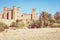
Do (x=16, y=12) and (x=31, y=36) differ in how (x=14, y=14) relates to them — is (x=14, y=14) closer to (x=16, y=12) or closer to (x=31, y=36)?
(x=16, y=12)

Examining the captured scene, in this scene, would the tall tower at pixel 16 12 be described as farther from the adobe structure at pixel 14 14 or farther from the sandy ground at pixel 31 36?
the sandy ground at pixel 31 36

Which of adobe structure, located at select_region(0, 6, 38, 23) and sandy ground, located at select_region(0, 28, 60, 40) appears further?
adobe structure, located at select_region(0, 6, 38, 23)

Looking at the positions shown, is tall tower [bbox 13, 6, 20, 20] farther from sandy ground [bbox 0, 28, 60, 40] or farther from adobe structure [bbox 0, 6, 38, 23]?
sandy ground [bbox 0, 28, 60, 40]

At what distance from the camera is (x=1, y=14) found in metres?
55.8

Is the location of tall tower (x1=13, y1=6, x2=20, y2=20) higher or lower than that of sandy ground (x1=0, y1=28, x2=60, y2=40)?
higher

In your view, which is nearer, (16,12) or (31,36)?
(31,36)

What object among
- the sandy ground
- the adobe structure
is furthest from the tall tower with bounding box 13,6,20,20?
the sandy ground

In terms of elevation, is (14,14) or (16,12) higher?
(16,12)

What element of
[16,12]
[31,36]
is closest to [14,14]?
[16,12]

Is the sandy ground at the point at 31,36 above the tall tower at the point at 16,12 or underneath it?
underneath

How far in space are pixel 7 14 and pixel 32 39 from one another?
49.4 meters

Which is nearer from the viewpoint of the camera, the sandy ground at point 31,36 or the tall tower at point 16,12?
the sandy ground at point 31,36

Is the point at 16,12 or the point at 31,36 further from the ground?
the point at 16,12

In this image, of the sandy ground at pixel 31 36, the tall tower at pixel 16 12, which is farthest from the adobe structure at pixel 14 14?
the sandy ground at pixel 31 36
